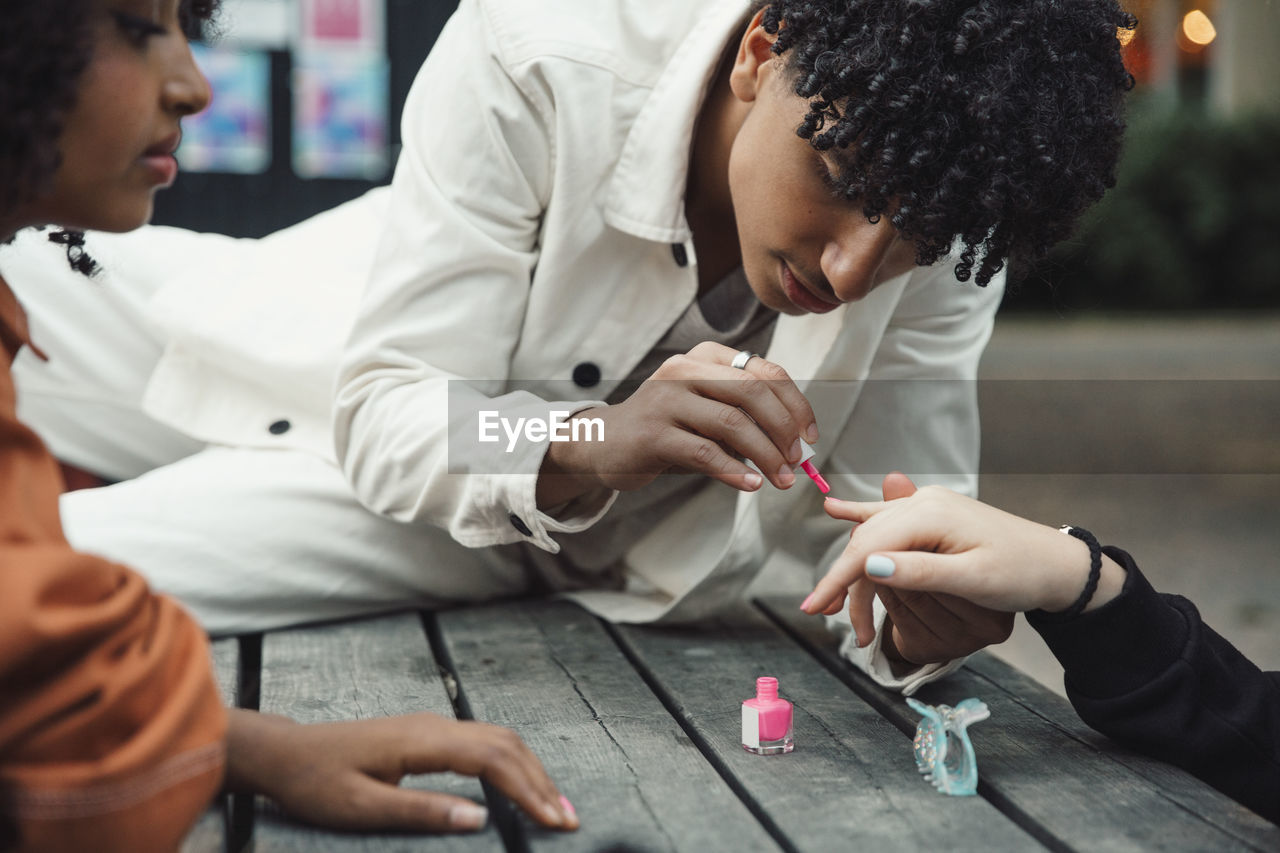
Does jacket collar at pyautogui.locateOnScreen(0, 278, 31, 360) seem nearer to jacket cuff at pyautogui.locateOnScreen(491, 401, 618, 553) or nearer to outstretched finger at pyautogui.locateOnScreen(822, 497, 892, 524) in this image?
jacket cuff at pyautogui.locateOnScreen(491, 401, 618, 553)

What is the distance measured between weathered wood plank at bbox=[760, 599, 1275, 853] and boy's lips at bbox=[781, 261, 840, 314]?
0.50m

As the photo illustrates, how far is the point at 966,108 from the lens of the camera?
51.9 inches

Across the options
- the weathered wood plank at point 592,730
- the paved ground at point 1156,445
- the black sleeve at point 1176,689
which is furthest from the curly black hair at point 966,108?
the paved ground at point 1156,445

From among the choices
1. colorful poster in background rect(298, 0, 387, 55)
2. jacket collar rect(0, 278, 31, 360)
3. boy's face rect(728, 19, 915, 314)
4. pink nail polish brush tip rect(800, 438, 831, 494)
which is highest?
colorful poster in background rect(298, 0, 387, 55)

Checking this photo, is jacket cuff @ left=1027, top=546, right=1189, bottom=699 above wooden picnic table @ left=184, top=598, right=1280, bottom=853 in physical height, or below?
above

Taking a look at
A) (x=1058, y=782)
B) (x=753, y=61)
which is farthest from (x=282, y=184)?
(x=1058, y=782)

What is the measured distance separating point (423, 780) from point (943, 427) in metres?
1.10

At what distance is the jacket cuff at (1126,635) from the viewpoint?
1.35m

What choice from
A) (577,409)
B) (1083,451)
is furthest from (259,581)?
(1083,451)

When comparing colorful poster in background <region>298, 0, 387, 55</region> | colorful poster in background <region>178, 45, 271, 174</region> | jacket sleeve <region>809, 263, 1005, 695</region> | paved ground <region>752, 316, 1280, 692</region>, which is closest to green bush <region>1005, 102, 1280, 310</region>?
paved ground <region>752, 316, 1280, 692</region>

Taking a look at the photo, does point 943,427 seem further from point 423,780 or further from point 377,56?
point 377,56

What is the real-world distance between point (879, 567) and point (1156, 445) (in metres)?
4.43

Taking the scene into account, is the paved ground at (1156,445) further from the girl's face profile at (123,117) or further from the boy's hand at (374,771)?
the girl's face profile at (123,117)

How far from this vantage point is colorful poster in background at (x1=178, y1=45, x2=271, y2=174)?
14.5ft
